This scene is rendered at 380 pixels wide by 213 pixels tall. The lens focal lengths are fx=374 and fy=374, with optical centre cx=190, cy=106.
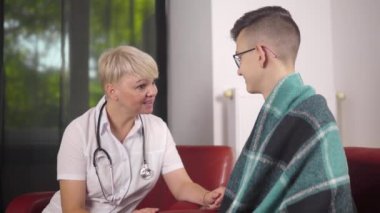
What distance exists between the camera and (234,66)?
2053 millimetres

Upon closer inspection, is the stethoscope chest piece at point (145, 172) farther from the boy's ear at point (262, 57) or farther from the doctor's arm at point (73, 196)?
the boy's ear at point (262, 57)

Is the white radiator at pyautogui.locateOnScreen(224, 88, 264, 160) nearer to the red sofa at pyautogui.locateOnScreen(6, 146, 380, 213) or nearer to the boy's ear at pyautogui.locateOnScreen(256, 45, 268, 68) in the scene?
the red sofa at pyautogui.locateOnScreen(6, 146, 380, 213)

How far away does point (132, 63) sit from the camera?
135cm

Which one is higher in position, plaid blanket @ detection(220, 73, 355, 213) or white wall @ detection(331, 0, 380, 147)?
white wall @ detection(331, 0, 380, 147)

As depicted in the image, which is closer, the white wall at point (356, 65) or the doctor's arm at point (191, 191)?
the doctor's arm at point (191, 191)

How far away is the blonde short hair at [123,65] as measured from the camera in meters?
1.35

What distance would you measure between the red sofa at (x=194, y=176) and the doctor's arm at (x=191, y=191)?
0.04m

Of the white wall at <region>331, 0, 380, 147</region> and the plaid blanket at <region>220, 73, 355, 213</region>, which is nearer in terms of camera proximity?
the plaid blanket at <region>220, 73, 355, 213</region>

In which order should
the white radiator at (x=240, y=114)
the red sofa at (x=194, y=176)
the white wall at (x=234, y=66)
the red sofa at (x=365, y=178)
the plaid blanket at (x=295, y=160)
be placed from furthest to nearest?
Answer: 1. the white wall at (x=234, y=66)
2. the white radiator at (x=240, y=114)
3. the red sofa at (x=194, y=176)
4. the red sofa at (x=365, y=178)
5. the plaid blanket at (x=295, y=160)

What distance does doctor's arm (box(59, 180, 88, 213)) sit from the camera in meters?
1.23

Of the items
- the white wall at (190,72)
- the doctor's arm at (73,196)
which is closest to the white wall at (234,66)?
the white wall at (190,72)

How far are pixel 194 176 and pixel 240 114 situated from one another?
0.46 m

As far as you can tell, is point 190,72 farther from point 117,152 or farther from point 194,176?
point 117,152

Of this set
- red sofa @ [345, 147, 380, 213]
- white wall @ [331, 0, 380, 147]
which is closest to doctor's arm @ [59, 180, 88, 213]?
red sofa @ [345, 147, 380, 213]
